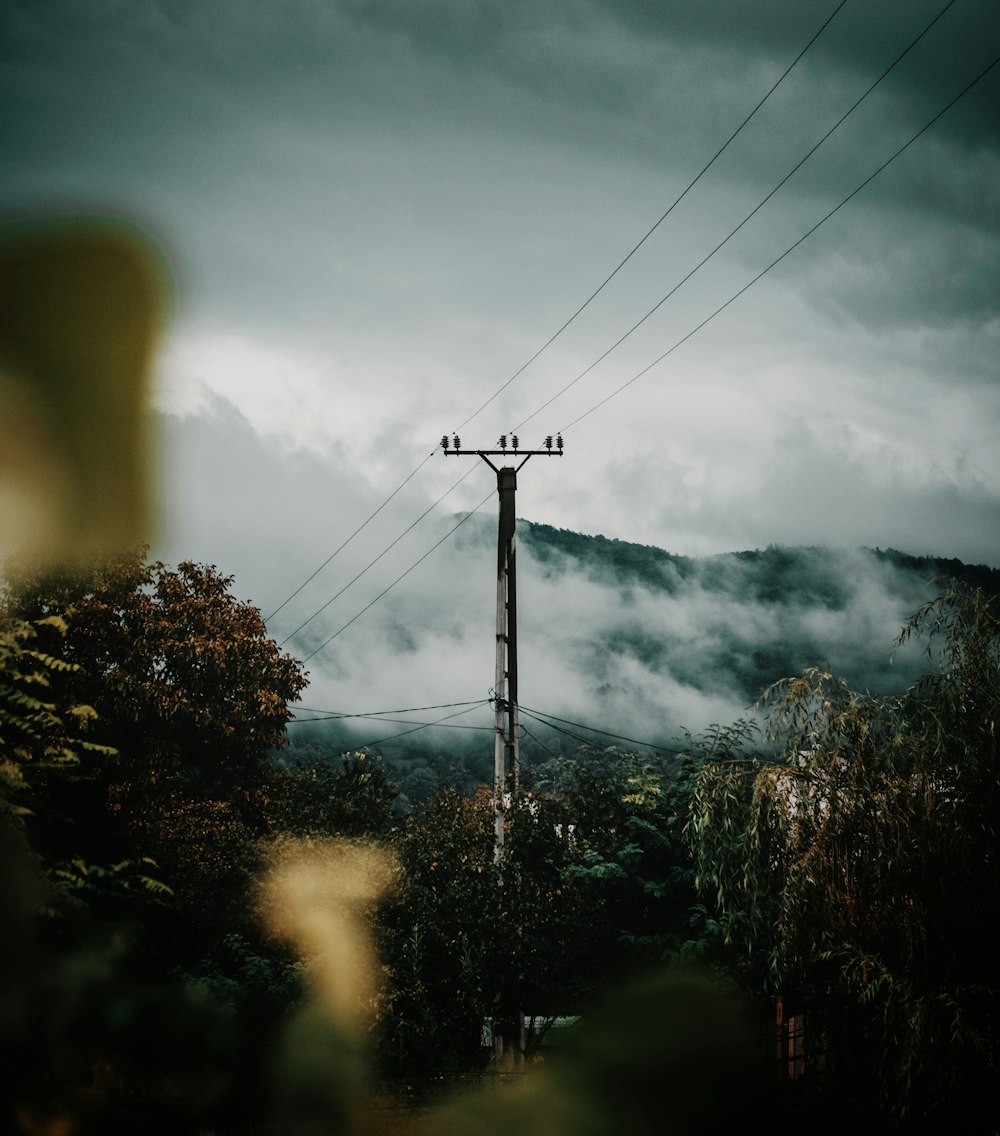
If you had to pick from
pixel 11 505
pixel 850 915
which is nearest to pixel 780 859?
pixel 850 915

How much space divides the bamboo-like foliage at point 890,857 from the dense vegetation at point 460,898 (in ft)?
0.09

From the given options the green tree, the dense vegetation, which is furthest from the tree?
the green tree

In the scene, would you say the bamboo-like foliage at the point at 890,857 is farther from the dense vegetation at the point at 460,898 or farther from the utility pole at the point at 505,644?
the utility pole at the point at 505,644

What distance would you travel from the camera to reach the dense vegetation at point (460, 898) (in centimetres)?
821

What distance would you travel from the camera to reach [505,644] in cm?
1770

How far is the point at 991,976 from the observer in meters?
8.48

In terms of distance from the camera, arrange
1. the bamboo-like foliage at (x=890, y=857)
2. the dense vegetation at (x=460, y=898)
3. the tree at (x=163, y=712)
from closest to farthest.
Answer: the dense vegetation at (x=460, y=898) → the bamboo-like foliage at (x=890, y=857) → the tree at (x=163, y=712)

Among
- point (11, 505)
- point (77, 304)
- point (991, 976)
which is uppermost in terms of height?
point (77, 304)

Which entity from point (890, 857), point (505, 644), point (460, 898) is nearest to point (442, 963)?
point (460, 898)

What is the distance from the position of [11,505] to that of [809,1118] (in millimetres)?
13810

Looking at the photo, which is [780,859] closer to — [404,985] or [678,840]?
[678,840]

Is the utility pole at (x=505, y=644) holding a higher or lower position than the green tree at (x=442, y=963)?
higher

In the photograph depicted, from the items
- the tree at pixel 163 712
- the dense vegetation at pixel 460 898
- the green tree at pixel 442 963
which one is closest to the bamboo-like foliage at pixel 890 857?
the dense vegetation at pixel 460 898

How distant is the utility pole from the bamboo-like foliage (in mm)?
6213
